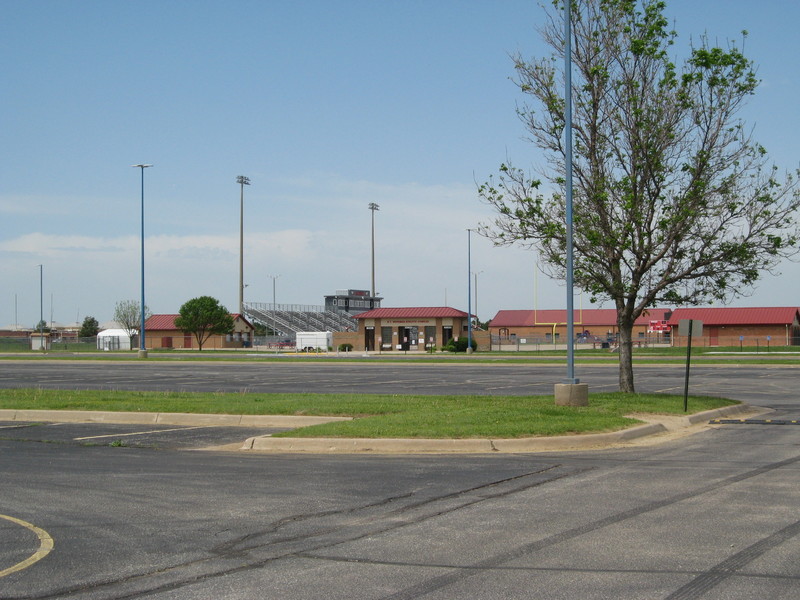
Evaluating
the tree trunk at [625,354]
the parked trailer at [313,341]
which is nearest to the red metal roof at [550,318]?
the parked trailer at [313,341]

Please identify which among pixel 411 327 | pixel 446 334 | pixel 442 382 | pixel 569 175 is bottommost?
pixel 442 382

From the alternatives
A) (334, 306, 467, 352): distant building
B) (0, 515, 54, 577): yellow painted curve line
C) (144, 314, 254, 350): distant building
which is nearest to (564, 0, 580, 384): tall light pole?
(0, 515, 54, 577): yellow painted curve line

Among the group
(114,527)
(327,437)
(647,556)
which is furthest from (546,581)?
(327,437)

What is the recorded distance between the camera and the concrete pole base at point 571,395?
58.4 feet

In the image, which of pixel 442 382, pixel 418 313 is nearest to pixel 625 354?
pixel 442 382

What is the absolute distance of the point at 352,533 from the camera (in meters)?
7.85

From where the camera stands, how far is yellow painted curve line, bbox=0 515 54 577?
21.8ft

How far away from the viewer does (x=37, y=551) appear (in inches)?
283

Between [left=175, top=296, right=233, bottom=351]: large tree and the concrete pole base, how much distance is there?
73.9 meters

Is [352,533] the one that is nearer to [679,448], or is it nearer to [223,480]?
[223,480]

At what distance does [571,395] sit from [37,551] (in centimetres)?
1238

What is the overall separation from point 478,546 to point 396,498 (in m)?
2.26

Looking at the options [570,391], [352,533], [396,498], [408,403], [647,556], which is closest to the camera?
[647,556]

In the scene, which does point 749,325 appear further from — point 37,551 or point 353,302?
point 37,551
